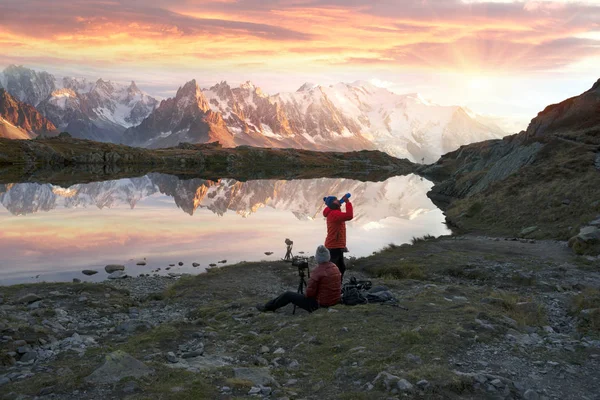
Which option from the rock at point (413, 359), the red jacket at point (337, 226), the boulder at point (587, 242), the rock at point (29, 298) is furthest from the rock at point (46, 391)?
the boulder at point (587, 242)

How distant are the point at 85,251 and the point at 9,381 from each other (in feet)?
91.8

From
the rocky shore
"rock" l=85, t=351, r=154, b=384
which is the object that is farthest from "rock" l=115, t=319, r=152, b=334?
"rock" l=85, t=351, r=154, b=384

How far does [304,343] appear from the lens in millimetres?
14797

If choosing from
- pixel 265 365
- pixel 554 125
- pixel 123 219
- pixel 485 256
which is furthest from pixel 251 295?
pixel 554 125

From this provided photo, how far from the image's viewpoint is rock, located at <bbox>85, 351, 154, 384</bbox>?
1139cm

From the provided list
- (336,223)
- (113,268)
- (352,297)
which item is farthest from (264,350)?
(113,268)

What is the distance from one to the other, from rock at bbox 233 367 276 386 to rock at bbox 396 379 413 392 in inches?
116

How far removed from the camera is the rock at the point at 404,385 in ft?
35.5

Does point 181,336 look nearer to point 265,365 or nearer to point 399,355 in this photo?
point 265,365

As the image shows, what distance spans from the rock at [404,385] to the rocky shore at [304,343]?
0.07ft

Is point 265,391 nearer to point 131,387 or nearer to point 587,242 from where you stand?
point 131,387

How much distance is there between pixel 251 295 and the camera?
79.9 ft

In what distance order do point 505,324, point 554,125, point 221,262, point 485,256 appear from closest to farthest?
point 505,324
point 485,256
point 221,262
point 554,125

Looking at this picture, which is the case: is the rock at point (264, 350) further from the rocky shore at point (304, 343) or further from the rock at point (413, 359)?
the rock at point (413, 359)
